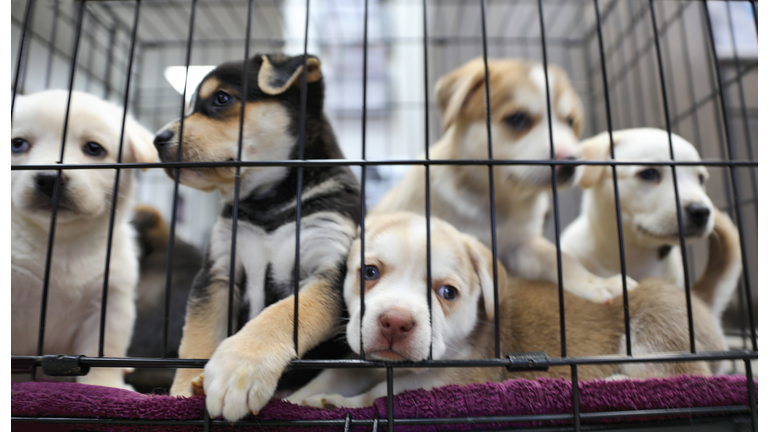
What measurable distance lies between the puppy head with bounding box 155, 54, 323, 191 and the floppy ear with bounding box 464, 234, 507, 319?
573 millimetres

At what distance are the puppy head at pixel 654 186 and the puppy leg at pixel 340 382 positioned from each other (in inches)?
40.5

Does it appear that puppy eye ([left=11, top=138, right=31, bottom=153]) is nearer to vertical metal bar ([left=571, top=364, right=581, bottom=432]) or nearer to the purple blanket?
the purple blanket

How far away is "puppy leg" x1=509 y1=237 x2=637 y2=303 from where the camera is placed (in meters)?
1.43

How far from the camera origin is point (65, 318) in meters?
1.42

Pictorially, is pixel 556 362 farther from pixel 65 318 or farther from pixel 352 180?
pixel 65 318

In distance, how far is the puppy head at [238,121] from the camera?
120 centimetres

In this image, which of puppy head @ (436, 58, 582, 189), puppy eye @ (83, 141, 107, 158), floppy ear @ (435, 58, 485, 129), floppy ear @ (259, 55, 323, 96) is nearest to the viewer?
floppy ear @ (259, 55, 323, 96)

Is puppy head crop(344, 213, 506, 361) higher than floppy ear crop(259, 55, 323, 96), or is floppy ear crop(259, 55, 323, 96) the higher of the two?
floppy ear crop(259, 55, 323, 96)

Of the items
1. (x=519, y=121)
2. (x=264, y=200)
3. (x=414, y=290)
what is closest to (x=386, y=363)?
(x=414, y=290)

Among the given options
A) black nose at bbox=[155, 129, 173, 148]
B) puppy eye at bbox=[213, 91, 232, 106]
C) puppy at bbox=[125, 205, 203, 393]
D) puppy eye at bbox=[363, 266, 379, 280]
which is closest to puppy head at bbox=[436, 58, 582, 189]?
puppy eye at bbox=[363, 266, 379, 280]

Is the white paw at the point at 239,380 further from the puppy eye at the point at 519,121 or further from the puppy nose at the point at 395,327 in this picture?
the puppy eye at the point at 519,121

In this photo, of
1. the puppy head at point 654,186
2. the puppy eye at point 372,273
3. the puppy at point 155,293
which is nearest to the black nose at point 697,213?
the puppy head at point 654,186
